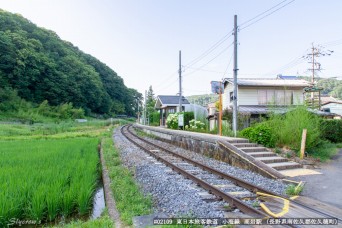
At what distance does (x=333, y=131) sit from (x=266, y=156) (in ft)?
17.7

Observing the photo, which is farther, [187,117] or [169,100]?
[169,100]

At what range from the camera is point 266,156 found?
7531 millimetres

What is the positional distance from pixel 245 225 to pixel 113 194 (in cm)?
260

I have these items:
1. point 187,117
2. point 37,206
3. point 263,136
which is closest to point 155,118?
point 187,117

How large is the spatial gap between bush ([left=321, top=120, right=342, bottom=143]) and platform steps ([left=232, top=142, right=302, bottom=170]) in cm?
438

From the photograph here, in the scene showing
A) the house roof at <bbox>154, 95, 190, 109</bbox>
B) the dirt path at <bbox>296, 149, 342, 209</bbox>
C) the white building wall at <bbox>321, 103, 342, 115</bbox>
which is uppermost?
the house roof at <bbox>154, 95, 190, 109</bbox>

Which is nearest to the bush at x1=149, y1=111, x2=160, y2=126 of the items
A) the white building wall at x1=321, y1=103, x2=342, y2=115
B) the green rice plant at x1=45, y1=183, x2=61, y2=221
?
the white building wall at x1=321, y1=103, x2=342, y2=115

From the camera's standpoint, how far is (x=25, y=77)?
140 feet

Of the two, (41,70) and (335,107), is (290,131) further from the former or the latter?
(41,70)

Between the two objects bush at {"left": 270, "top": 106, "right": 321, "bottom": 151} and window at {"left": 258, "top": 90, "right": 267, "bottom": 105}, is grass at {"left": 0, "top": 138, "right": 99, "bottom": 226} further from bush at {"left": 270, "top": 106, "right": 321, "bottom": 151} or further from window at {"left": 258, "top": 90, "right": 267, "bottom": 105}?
window at {"left": 258, "top": 90, "right": 267, "bottom": 105}

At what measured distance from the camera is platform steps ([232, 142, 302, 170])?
22.6ft

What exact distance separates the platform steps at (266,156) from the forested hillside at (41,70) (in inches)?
1721

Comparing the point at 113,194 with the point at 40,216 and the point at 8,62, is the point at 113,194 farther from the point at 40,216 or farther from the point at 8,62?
the point at 8,62

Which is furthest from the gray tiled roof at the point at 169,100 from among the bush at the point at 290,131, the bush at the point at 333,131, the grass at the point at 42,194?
the grass at the point at 42,194
